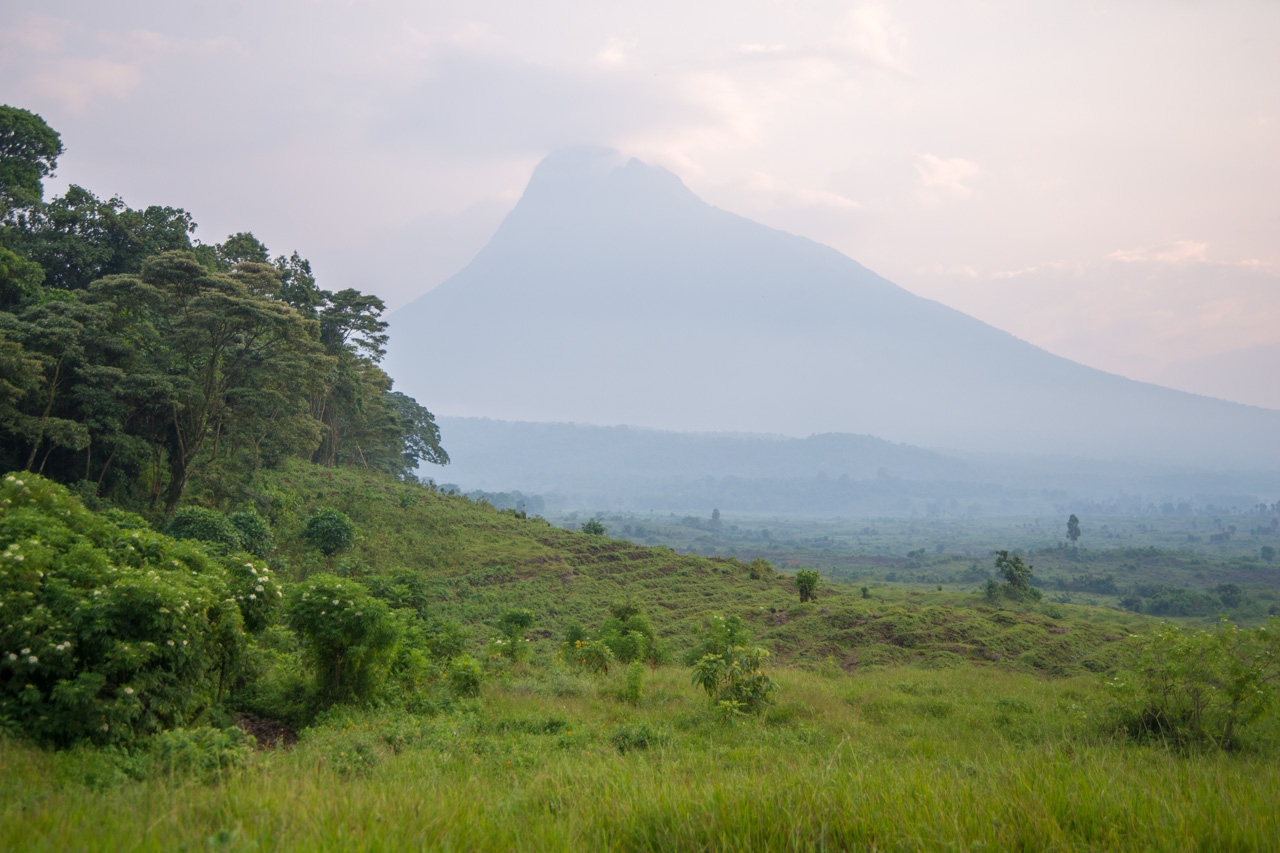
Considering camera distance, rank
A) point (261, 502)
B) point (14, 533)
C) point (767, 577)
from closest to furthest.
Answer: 1. point (14, 533)
2. point (261, 502)
3. point (767, 577)

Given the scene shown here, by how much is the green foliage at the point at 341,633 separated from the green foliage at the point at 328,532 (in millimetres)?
13979

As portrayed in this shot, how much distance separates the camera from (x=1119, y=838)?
326cm

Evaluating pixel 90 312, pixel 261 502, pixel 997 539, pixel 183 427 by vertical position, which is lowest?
pixel 997 539

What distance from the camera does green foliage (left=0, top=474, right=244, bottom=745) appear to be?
5109 mm

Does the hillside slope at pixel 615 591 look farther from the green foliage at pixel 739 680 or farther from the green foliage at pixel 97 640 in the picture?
the green foliage at pixel 739 680

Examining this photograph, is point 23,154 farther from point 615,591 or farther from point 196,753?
point 196,753

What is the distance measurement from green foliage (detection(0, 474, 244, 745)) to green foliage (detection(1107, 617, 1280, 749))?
33.4 ft

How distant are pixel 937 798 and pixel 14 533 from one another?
883 centimetres

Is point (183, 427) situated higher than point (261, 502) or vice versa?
point (183, 427)

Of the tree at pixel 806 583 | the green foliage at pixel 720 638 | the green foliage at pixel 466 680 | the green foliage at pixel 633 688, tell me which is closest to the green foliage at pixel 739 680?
the green foliage at pixel 720 638

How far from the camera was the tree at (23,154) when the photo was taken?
76.5 ft

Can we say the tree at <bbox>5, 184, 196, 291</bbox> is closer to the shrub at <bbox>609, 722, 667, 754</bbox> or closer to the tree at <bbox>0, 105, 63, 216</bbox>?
the tree at <bbox>0, 105, 63, 216</bbox>

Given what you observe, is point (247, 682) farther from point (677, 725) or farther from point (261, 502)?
point (261, 502)

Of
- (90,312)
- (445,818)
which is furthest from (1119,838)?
(90,312)
